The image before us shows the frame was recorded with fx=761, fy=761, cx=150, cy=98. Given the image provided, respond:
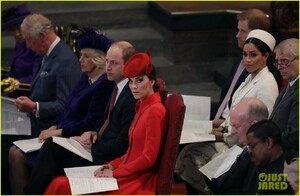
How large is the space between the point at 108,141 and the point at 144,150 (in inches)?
19.4

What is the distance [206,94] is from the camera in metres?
7.50

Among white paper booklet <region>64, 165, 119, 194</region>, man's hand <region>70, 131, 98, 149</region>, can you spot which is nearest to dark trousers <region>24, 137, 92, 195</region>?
man's hand <region>70, 131, 98, 149</region>

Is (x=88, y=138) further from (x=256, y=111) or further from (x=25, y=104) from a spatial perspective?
(x=256, y=111)

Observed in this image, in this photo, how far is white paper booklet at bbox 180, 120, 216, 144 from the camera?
16.2ft

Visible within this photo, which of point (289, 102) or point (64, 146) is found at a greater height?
point (289, 102)

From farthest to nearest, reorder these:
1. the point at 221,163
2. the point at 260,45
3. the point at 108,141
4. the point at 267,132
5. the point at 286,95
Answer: the point at 260,45, the point at 108,141, the point at 221,163, the point at 286,95, the point at 267,132

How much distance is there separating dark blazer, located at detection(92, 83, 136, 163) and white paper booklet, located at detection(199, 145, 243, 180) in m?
0.54

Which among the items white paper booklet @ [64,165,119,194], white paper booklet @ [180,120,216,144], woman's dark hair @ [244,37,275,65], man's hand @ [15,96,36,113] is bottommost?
man's hand @ [15,96,36,113]

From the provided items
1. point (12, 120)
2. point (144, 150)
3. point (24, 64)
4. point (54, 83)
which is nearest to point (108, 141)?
point (144, 150)

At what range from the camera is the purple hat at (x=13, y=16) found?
21.6ft

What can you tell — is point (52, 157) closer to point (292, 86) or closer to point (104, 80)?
point (104, 80)

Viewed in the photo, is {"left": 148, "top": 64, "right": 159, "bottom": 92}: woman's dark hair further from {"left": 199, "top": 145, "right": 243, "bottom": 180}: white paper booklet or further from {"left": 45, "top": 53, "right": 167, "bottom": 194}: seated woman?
{"left": 199, "top": 145, "right": 243, "bottom": 180}: white paper booklet

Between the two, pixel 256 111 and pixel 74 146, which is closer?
pixel 256 111

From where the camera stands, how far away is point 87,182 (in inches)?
178
